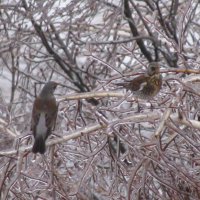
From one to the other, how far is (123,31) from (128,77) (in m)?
4.29

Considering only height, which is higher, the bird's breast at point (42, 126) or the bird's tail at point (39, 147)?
the bird's breast at point (42, 126)

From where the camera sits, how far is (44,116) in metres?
5.01

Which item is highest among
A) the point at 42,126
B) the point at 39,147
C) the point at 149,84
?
the point at 149,84

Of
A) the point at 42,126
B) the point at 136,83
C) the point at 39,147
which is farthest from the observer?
the point at 42,126

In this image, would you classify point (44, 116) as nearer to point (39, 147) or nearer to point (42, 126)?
point (42, 126)

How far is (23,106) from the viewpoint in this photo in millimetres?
8422

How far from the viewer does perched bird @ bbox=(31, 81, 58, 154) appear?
4.62m

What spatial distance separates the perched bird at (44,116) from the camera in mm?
4623

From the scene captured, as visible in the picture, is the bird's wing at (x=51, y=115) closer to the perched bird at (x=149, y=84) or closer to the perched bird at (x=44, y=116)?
the perched bird at (x=44, y=116)

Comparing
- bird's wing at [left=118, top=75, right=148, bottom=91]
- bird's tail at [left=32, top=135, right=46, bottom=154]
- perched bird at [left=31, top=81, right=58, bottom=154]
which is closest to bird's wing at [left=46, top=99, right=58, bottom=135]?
perched bird at [left=31, top=81, right=58, bottom=154]

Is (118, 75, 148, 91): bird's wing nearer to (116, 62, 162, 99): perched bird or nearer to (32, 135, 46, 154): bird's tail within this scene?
(116, 62, 162, 99): perched bird

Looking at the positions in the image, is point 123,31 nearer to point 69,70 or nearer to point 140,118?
point 69,70

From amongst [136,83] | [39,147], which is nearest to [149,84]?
[136,83]

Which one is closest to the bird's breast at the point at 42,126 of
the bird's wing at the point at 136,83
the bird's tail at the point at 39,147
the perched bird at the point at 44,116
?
the perched bird at the point at 44,116
